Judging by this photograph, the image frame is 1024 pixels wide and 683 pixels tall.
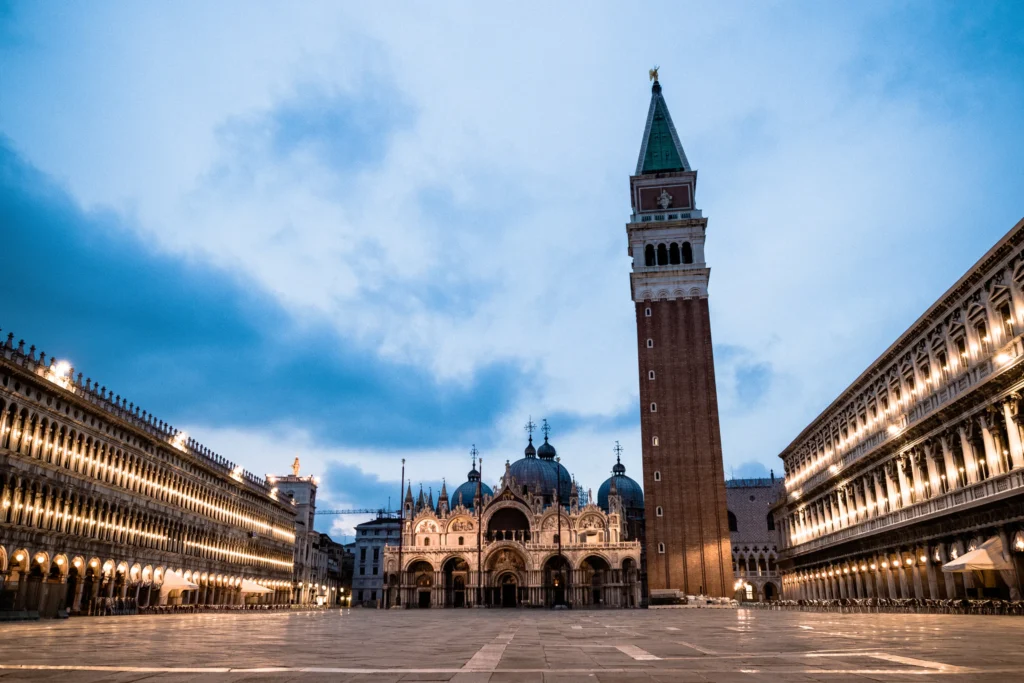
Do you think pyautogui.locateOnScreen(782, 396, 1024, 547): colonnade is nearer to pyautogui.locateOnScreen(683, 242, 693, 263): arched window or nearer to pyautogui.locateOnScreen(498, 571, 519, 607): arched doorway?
pyautogui.locateOnScreen(683, 242, 693, 263): arched window

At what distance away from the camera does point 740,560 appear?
94500 mm

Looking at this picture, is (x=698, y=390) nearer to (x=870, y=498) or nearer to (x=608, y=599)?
(x=608, y=599)

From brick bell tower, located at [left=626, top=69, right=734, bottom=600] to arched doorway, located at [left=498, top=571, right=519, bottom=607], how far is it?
20.4m

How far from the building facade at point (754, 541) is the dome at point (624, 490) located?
1351 centimetres

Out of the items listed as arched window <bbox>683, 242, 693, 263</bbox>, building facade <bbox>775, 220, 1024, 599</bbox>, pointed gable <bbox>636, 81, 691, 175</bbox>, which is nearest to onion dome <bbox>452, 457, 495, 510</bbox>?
arched window <bbox>683, 242, 693, 263</bbox>

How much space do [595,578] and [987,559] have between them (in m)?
63.0

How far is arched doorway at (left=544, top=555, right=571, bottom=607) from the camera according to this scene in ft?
272

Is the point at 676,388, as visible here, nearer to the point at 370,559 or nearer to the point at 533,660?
the point at 533,660

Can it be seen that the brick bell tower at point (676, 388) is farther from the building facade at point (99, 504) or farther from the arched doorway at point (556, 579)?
the building facade at point (99, 504)

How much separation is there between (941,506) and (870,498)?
1118cm

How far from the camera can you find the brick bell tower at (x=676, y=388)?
233 ft

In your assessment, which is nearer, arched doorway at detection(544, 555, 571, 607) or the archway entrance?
arched doorway at detection(544, 555, 571, 607)

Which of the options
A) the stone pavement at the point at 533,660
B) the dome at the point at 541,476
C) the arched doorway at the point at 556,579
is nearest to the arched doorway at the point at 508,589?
the arched doorway at the point at 556,579

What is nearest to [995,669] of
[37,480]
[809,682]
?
[809,682]
